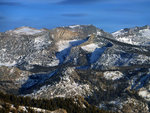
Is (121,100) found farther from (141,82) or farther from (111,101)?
(141,82)

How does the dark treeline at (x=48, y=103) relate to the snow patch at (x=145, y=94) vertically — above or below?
above

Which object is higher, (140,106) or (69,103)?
(69,103)

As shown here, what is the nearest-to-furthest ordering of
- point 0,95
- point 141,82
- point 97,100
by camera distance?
point 0,95
point 97,100
point 141,82

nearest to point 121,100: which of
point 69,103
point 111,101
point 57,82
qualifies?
point 111,101

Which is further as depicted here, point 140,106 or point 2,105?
point 140,106

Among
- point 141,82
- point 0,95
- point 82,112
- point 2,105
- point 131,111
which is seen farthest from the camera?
point 141,82

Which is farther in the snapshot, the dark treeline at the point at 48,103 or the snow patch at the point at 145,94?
the snow patch at the point at 145,94

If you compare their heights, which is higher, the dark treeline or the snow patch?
the dark treeline

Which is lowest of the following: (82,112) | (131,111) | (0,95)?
(131,111)

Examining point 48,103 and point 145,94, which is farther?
point 145,94

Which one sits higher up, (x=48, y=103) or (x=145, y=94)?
(x=48, y=103)

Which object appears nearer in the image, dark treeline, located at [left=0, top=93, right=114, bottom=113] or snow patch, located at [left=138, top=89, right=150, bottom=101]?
dark treeline, located at [left=0, top=93, right=114, bottom=113]
